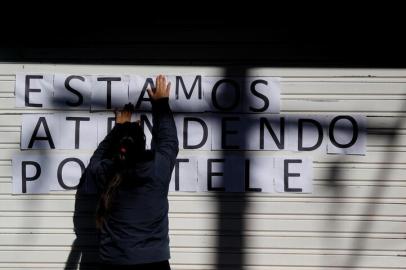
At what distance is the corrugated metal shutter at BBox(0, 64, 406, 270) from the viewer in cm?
520

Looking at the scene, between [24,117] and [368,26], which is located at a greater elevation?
[368,26]

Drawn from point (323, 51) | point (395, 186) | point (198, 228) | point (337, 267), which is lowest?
point (337, 267)

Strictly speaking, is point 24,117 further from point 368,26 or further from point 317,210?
point 368,26

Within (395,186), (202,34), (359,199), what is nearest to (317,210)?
(359,199)

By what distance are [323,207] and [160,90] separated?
171 cm

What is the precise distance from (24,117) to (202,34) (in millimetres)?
1674

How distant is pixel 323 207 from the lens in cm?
521

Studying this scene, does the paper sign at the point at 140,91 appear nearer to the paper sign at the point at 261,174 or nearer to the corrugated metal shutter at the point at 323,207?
the corrugated metal shutter at the point at 323,207

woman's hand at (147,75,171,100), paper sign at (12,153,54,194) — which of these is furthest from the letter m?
paper sign at (12,153,54,194)

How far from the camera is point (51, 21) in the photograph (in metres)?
5.32

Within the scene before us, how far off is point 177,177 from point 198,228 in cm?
47

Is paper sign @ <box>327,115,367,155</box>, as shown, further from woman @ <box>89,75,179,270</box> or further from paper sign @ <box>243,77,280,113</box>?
woman @ <box>89,75,179,270</box>

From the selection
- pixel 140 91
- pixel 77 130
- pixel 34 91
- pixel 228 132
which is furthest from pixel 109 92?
pixel 228 132

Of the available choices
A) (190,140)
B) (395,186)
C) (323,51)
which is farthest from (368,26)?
(190,140)
